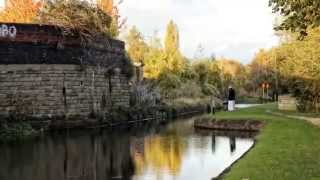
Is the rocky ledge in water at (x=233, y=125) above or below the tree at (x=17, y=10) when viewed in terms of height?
below

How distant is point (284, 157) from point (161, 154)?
6814 mm

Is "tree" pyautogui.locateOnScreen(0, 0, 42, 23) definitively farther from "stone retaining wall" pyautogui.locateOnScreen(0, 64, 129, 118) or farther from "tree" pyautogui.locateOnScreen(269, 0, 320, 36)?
"tree" pyautogui.locateOnScreen(269, 0, 320, 36)

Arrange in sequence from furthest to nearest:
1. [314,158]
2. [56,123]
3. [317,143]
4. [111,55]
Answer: [111,55] < [56,123] < [317,143] < [314,158]

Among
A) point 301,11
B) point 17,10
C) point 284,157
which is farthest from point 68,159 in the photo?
point 17,10

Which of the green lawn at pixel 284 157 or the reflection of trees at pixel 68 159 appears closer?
the green lawn at pixel 284 157

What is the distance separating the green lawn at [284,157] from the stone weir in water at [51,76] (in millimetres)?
13476

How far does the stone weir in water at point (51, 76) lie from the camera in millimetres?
30938

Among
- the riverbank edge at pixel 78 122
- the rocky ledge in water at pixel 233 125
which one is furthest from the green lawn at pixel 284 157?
the riverbank edge at pixel 78 122

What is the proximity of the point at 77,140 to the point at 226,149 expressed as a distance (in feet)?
25.4

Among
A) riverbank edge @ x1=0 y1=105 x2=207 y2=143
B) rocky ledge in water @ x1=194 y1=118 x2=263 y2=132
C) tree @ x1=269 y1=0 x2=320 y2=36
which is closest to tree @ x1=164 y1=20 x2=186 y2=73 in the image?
riverbank edge @ x1=0 y1=105 x2=207 y2=143

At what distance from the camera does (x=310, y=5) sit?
14.7m

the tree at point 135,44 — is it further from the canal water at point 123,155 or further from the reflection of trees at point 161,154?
the reflection of trees at point 161,154

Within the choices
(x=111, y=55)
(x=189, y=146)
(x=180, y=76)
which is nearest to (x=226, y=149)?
(x=189, y=146)

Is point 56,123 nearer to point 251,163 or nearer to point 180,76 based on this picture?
point 251,163
